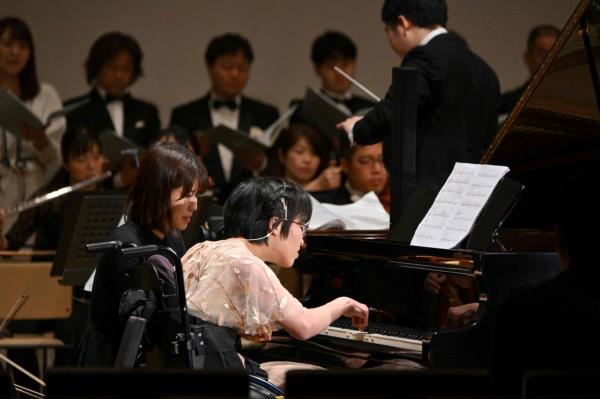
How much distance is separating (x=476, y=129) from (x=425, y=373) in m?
2.55

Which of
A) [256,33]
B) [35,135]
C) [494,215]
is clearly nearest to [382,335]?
[494,215]

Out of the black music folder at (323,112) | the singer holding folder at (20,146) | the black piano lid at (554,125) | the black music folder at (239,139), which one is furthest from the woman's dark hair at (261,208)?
the singer holding folder at (20,146)

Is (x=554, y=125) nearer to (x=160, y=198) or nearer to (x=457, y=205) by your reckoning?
(x=457, y=205)

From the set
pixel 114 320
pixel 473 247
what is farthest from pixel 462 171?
pixel 114 320

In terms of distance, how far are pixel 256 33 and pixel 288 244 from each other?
4.48 m

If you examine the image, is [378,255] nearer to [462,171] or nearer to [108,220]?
[462,171]

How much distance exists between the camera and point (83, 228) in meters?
4.58

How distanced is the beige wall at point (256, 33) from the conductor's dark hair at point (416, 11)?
3.00m

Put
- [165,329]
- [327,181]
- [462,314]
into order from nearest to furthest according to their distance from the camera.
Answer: [165,329] → [462,314] → [327,181]

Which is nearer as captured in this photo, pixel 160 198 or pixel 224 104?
pixel 160 198

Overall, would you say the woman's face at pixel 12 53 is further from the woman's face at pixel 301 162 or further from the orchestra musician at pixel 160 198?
the orchestra musician at pixel 160 198

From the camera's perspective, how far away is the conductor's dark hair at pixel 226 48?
259 inches

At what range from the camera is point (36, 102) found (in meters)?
6.36

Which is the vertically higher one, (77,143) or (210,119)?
(210,119)
